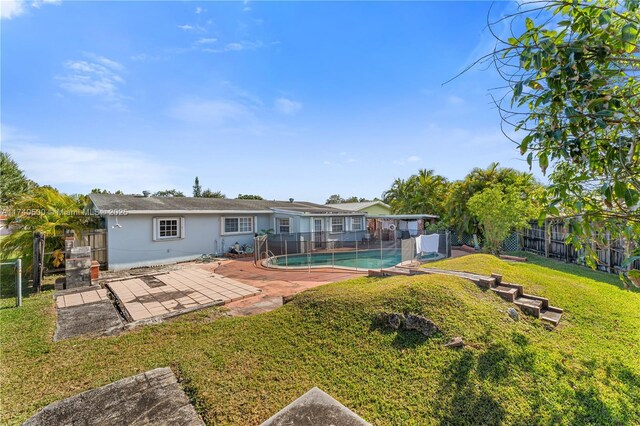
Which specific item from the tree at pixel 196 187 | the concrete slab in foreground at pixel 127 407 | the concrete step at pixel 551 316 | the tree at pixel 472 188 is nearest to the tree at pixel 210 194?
the tree at pixel 196 187

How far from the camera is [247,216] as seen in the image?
17.7 meters

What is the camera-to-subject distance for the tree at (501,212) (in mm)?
12898

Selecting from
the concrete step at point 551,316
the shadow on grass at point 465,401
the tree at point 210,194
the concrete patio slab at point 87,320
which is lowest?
the concrete patio slab at point 87,320

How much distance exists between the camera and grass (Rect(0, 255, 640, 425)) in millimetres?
3078

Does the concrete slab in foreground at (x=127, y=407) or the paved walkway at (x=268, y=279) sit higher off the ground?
the concrete slab in foreground at (x=127, y=407)

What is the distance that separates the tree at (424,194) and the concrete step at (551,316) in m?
18.4

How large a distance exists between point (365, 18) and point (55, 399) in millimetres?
9530

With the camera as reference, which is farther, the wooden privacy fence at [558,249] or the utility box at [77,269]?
the wooden privacy fence at [558,249]

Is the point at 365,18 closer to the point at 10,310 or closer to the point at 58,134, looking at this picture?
the point at 10,310

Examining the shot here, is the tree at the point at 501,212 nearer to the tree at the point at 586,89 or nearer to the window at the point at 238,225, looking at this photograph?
the tree at the point at 586,89

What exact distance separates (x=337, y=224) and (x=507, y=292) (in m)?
15.1

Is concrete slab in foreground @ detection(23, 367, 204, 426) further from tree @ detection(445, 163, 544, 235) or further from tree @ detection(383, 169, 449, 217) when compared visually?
tree @ detection(383, 169, 449, 217)
